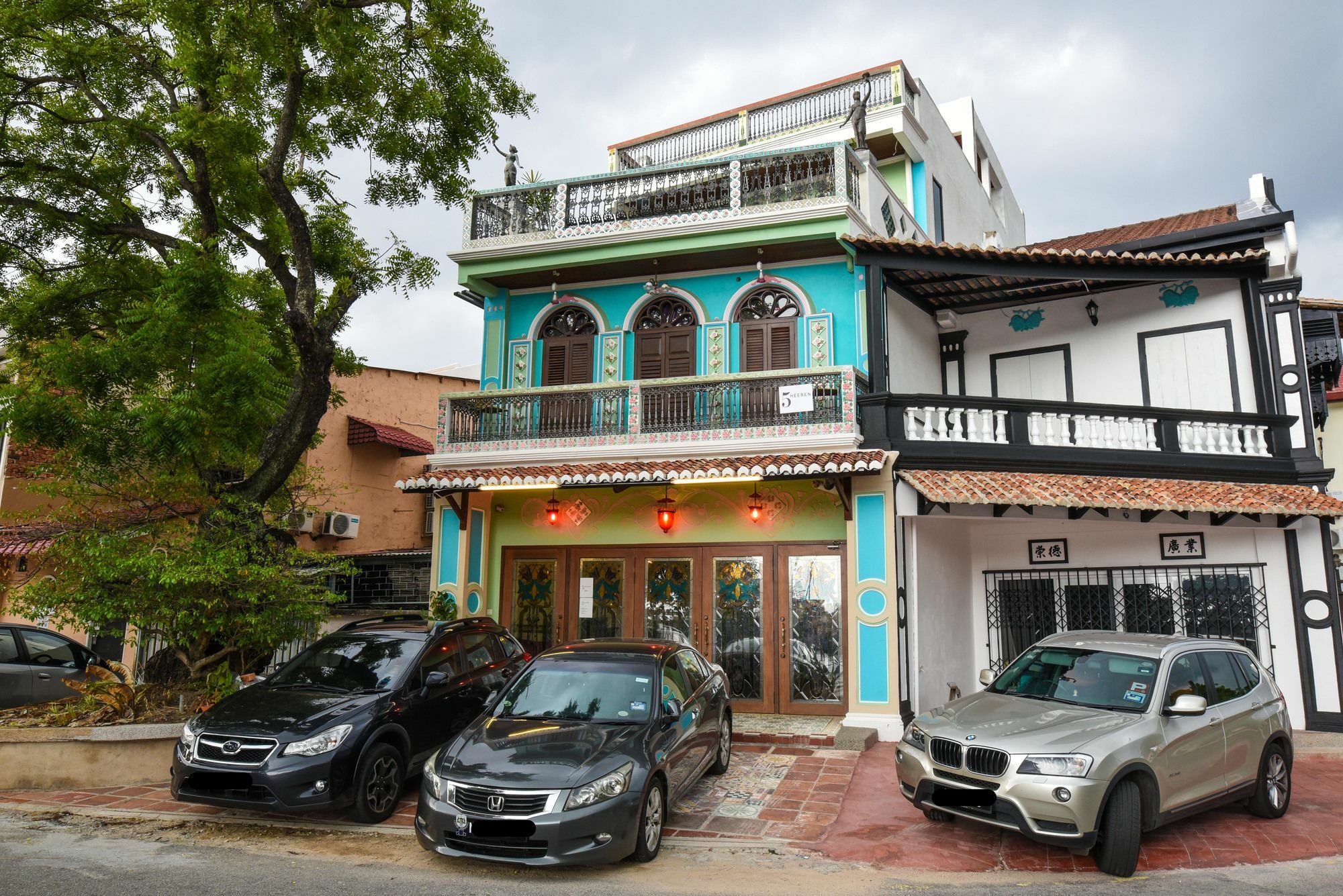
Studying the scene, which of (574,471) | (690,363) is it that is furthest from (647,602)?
(690,363)

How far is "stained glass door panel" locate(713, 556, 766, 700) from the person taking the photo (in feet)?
41.0

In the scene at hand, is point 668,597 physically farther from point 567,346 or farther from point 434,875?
point 434,875

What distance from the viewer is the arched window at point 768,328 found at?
13.5 metres

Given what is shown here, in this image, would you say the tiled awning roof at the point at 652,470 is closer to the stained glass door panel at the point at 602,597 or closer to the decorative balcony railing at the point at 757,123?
the stained glass door panel at the point at 602,597

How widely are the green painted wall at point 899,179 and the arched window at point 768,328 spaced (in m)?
4.66

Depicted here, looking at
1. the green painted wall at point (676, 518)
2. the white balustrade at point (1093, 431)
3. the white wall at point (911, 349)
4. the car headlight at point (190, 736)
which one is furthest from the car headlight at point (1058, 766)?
the white wall at point (911, 349)

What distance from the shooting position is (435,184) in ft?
41.8

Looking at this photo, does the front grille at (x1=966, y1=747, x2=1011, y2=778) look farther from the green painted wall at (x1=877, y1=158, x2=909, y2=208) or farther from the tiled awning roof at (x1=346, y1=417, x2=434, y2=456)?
the tiled awning roof at (x1=346, y1=417, x2=434, y2=456)

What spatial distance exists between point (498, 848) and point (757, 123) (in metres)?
15.5

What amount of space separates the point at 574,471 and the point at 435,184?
4.63m

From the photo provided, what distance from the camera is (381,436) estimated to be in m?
19.2

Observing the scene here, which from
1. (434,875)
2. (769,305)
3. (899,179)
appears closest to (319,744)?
(434,875)

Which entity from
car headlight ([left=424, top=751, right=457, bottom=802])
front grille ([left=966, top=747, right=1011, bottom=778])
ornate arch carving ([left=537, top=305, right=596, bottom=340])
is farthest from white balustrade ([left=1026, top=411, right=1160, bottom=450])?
car headlight ([left=424, top=751, right=457, bottom=802])

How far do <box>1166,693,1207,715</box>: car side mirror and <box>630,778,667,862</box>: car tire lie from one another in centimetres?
393
